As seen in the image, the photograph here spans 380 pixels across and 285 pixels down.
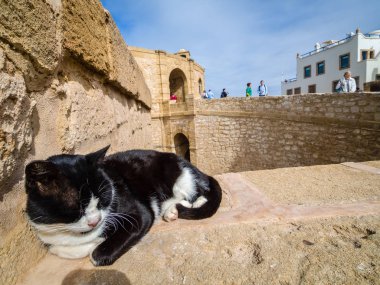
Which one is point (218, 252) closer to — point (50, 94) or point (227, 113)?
point (50, 94)

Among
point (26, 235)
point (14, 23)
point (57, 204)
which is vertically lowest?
point (26, 235)

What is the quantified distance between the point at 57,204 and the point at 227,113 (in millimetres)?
10861

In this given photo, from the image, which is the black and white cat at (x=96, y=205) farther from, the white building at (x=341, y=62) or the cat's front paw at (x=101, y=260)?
the white building at (x=341, y=62)

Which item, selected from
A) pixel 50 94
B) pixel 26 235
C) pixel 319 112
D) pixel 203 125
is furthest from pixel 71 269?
pixel 203 125

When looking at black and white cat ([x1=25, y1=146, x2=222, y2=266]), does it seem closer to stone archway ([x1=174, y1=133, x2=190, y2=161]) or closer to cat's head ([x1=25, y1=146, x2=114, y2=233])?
cat's head ([x1=25, y1=146, x2=114, y2=233])

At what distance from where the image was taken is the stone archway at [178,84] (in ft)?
60.2

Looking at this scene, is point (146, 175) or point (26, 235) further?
point (146, 175)

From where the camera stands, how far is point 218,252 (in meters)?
1.05

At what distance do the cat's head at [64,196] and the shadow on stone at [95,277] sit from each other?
19cm

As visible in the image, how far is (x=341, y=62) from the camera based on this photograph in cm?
2322

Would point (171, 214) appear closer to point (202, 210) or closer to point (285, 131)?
point (202, 210)

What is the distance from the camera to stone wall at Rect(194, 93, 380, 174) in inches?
255

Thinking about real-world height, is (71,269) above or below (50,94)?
below


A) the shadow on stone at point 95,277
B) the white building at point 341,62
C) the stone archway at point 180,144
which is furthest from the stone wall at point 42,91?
the white building at point 341,62
